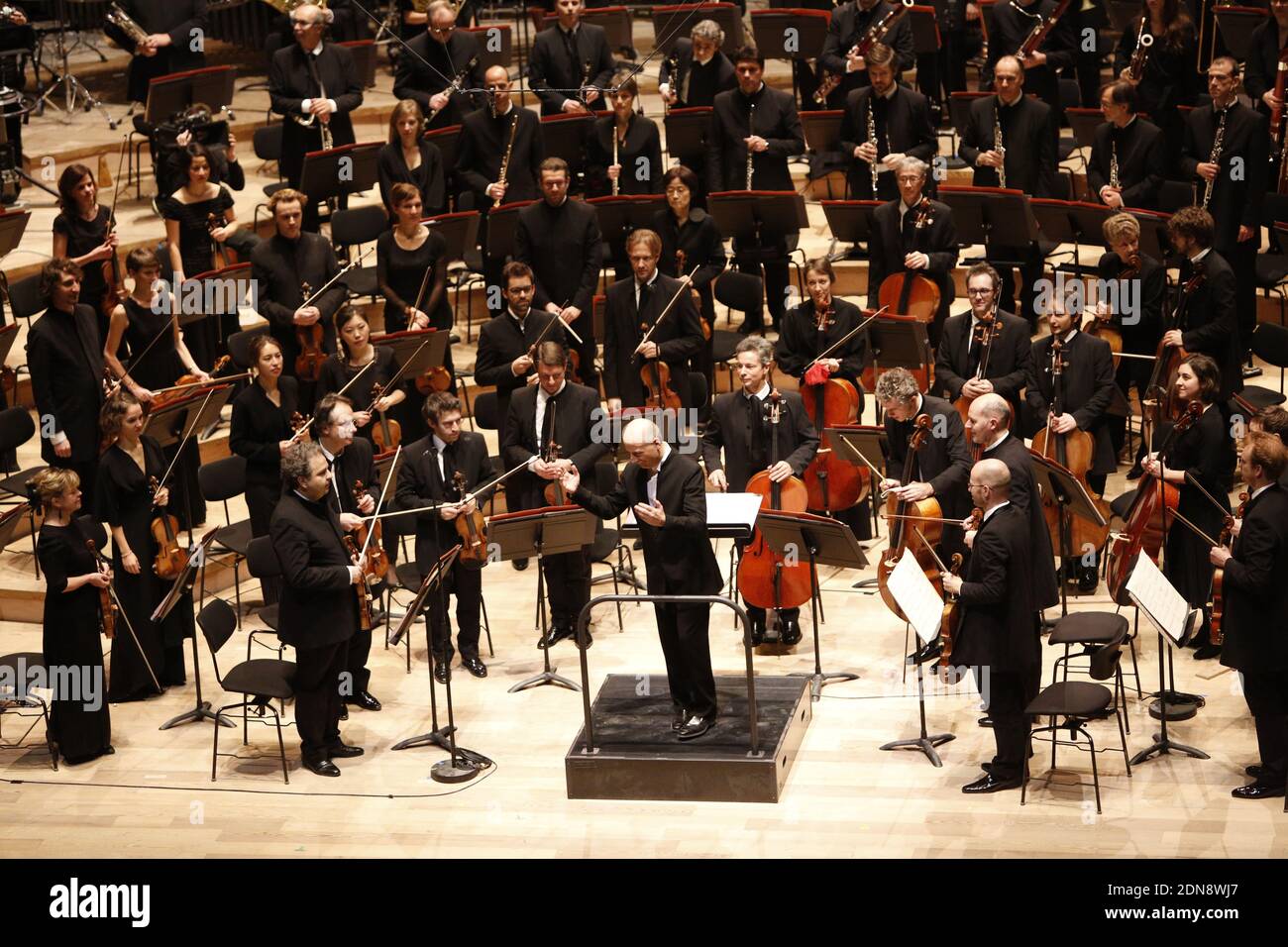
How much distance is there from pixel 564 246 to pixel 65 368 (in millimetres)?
2231

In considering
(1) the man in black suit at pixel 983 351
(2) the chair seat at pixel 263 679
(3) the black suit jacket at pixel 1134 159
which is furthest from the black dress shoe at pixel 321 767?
(3) the black suit jacket at pixel 1134 159

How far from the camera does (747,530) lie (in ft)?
19.7

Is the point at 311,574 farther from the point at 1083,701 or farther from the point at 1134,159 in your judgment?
the point at 1134,159

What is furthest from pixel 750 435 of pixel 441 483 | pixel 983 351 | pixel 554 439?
pixel 441 483

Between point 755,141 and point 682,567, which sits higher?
point 755,141

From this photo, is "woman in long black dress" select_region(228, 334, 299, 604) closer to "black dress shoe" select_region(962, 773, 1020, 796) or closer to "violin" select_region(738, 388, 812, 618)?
"violin" select_region(738, 388, 812, 618)

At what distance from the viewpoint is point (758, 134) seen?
29.7 ft

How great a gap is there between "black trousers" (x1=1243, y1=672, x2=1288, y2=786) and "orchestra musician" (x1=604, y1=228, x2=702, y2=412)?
9.65 feet

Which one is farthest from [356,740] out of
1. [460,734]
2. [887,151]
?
[887,151]

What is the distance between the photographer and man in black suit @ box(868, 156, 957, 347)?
8016 mm
